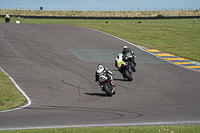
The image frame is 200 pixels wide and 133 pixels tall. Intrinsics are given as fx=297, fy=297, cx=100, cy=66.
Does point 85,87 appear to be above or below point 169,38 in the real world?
below

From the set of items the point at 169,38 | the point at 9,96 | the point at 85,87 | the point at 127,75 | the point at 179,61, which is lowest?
the point at 179,61

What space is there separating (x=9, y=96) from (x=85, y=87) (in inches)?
173

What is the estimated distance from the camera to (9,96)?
46.0 ft

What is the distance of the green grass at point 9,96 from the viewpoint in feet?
42.0

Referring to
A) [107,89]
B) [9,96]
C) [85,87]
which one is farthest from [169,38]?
[9,96]

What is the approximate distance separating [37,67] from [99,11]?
84.4 metres

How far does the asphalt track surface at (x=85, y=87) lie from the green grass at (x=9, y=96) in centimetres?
61

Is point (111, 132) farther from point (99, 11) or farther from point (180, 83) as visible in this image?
point (99, 11)

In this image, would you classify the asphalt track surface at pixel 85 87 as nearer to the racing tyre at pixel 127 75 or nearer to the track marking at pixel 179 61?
the racing tyre at pixel 127 75

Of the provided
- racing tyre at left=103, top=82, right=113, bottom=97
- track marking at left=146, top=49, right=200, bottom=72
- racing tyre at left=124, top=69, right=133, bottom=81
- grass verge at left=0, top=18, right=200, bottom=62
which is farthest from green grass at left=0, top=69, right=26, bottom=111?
grass verge at left=0, top=18, right=200, bottom=62

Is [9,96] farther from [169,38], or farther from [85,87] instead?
[169,38]

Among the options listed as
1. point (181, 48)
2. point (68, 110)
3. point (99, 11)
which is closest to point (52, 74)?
point (68, 110)

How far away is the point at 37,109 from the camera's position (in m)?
12.0

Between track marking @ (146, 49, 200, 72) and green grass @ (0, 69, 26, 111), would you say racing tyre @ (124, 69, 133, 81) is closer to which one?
green grass @ (0, 69, 26, 111)
